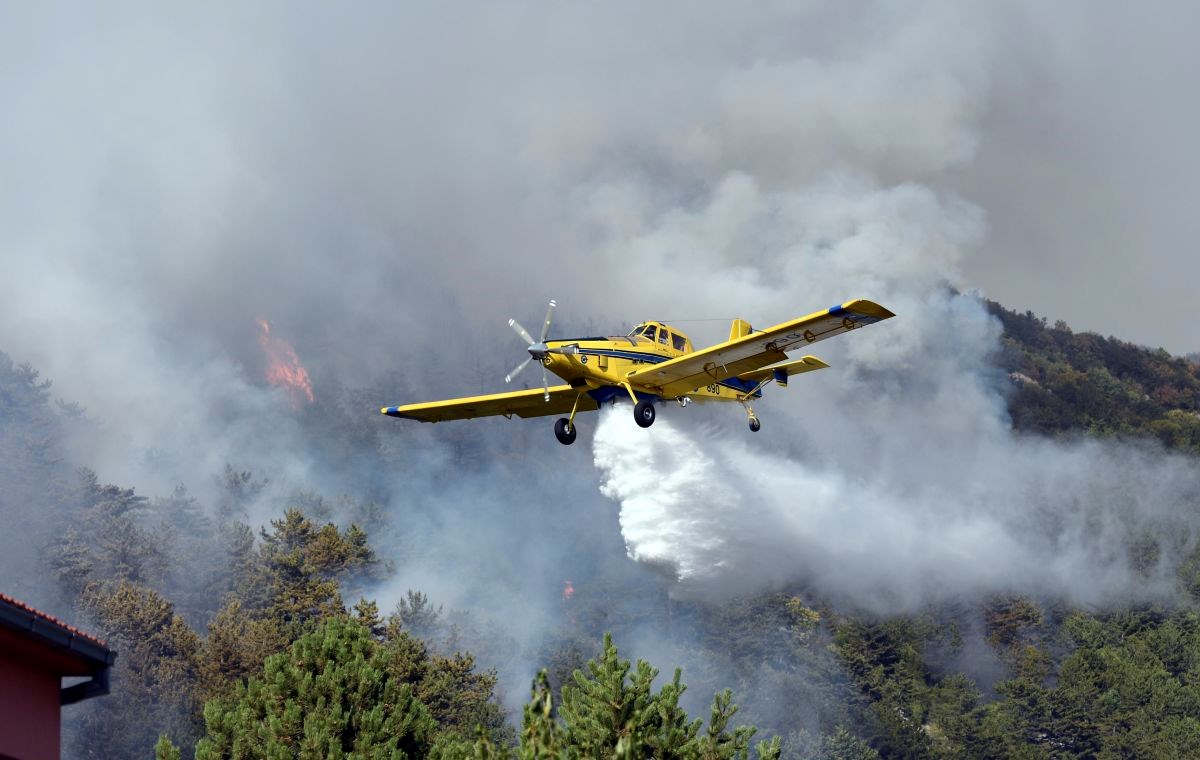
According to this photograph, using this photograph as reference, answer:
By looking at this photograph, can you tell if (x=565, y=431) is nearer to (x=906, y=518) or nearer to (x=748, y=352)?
(x=748, y=352)

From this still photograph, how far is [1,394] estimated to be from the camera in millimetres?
133125

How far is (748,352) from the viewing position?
39.9 metres

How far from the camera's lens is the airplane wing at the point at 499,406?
44.2 metres

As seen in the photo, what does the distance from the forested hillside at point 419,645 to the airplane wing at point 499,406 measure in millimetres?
7969

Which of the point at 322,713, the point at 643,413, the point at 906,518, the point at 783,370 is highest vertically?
the point at 906,518

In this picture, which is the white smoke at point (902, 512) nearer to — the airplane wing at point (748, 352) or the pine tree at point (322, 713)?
the airplane wing at point (748, 352)

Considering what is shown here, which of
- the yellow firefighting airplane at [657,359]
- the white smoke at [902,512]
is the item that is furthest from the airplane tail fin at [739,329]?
the white smoke at [902,512]

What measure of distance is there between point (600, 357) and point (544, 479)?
124 m

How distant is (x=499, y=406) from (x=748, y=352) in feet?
32.9

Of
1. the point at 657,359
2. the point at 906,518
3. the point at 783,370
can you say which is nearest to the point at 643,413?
the point at 657,359

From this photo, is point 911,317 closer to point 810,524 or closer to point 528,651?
point 528,651

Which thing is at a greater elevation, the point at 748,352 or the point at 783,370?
the point at 783,370

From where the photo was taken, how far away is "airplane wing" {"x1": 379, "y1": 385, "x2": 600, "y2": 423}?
44250 millimetres

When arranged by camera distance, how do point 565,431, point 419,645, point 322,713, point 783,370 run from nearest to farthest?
point 322,713, point 565,431, point 783,370, point 419,645
